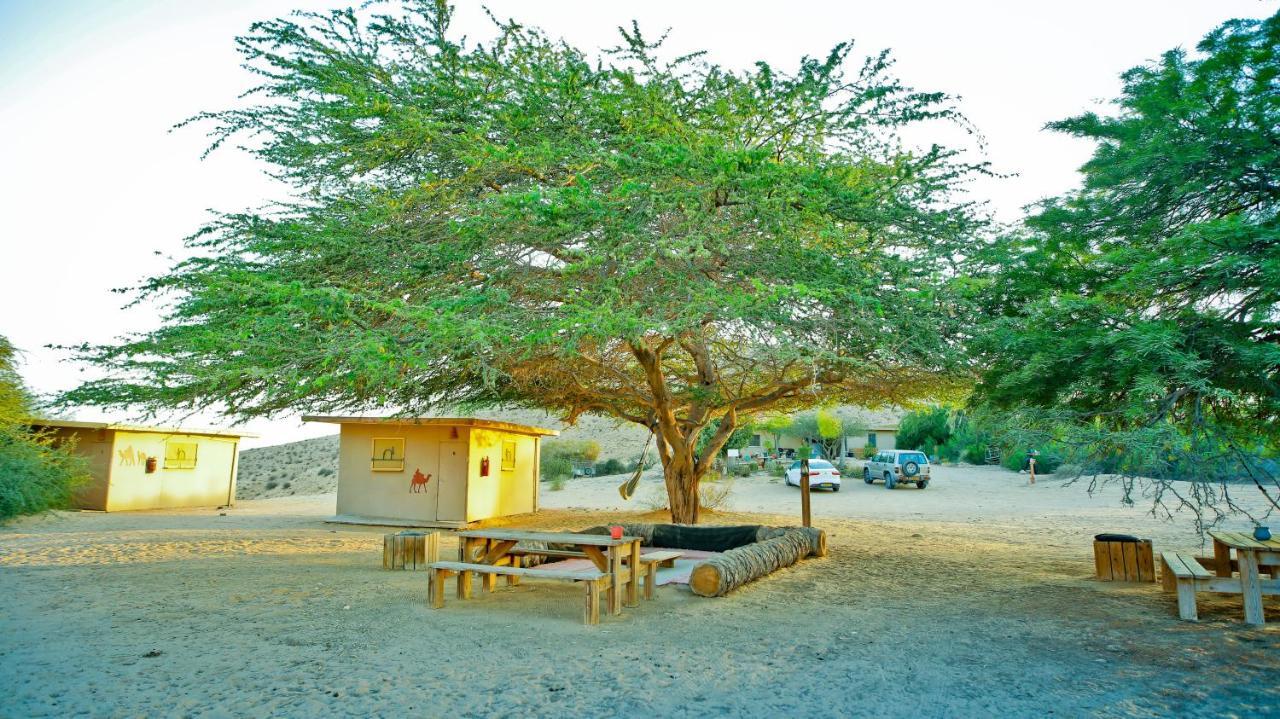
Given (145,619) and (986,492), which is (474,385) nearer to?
(145,619)

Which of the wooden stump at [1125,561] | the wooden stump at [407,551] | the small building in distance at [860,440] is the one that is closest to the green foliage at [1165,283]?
the wooden stump at [1125,561]

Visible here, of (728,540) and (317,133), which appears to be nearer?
(317,133)

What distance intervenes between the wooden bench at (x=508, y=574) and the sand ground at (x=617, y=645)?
0.20 metres

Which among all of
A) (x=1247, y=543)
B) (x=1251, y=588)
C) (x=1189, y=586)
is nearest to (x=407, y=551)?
(x=1189, y=586)

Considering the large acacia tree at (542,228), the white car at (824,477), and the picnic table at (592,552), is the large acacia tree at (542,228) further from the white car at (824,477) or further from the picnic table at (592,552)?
the white car at (824,477)

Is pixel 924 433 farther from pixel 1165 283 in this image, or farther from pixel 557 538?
pixel 557 538

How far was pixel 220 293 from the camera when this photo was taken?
9.52 m

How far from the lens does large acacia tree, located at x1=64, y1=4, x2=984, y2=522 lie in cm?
874

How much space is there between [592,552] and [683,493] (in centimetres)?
879

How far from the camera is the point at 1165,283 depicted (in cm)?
757

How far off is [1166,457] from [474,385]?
1196cm

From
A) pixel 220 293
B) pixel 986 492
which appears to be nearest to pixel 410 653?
pixel 220 293

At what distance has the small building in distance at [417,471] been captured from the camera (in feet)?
58.8

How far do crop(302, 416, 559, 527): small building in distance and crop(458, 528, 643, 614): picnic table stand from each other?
28.4 feet
